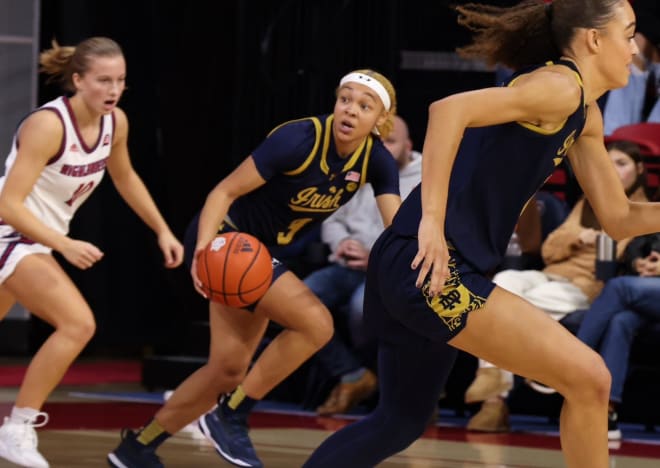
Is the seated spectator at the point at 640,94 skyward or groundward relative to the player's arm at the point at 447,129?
groundward

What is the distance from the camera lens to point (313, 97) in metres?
8.61

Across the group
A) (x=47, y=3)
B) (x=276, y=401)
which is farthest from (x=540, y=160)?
(x=47, y=3)

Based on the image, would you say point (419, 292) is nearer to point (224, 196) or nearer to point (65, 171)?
point (224, 196)

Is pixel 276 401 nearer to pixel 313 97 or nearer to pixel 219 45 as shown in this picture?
pixel 313 97

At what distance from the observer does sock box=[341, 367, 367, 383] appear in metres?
7.11

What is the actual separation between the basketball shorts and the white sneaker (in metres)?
0.56

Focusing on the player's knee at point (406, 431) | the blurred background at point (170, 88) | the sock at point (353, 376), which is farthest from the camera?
the blurred background at point (170, 88)

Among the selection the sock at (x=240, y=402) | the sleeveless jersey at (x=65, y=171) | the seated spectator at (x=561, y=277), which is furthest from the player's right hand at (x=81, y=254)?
the seated spectator at (x=561, y=277)

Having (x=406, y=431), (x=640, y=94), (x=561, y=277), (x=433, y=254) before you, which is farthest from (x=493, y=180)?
(x=640, y=94)

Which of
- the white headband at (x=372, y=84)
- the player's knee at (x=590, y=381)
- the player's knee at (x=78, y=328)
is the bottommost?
the player's knee at (x=78, y=328)

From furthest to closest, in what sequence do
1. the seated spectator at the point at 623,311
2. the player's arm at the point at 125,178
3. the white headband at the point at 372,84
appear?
the seated spectator at the point at 623,311 < the player's arm at the point at 125,178 < the white headband at the point at 372,84

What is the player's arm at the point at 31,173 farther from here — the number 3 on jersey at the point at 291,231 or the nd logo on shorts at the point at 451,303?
the nd logo on shorts at the point at 451,303

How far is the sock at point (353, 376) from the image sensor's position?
711 cm

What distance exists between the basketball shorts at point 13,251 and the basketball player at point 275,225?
1.98 feet
